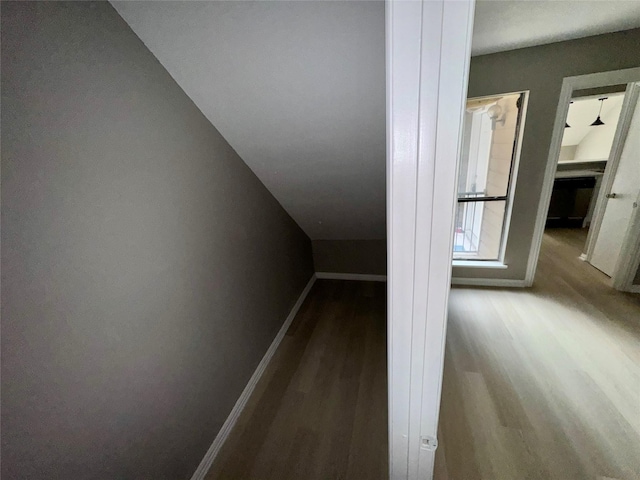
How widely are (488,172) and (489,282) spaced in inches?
46.7

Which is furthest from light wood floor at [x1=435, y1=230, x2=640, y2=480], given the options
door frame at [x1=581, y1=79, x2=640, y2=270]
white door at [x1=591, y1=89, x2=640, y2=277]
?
door frame at [x1=581, y1=79, x2=640, y2=270]

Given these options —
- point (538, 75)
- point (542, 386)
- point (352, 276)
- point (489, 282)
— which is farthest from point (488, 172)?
point (542, 386)

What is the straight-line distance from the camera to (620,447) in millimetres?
1238

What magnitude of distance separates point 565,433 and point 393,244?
65.7 inches

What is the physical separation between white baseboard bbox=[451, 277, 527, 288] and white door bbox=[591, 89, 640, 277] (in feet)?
3.04

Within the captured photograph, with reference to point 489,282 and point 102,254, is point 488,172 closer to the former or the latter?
point 489,282

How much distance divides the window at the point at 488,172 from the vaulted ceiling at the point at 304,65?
1.77 ft

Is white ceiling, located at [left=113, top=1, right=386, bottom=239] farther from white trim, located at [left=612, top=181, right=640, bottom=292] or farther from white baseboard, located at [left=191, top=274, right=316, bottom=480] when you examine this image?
white trim, located at [left=612, top=181, right=640, bottom=292]

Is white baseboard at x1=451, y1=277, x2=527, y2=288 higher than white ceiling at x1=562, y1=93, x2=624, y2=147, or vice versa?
white ceiling at x1=562, y1=93, x2=624, y2=147

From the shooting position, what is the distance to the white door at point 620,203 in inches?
94.4

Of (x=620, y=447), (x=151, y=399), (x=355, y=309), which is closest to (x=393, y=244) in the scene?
(x=151, y=399)

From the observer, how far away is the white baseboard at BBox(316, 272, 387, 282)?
3.10 meters

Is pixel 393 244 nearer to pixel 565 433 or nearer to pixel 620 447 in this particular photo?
pixel 565 433

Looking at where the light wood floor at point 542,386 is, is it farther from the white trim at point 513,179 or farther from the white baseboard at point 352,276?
the white baseboard at point 352,276
